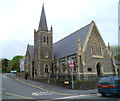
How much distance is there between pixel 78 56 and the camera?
27719 mm

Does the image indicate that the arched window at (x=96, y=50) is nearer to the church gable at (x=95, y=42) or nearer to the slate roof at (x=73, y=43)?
the church gable at (x=95, y=42)

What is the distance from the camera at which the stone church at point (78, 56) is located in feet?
93.4

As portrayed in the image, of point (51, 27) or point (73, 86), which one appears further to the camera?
point (51, 27)

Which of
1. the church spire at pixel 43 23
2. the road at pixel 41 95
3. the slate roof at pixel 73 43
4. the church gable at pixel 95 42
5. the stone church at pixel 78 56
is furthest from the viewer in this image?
the church spire at pixel 43 23

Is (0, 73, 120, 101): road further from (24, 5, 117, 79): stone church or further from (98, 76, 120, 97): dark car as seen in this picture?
(24, 5, 117, 79): stone church

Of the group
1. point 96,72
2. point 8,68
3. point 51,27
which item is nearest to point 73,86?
point 96,72

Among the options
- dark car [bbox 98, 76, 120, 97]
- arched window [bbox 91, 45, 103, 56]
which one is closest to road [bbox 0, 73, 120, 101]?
dark car [bbox 98, 76, 120, 97]

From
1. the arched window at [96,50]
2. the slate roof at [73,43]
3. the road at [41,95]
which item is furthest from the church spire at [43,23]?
the road at [41,95]

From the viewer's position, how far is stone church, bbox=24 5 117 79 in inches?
1120

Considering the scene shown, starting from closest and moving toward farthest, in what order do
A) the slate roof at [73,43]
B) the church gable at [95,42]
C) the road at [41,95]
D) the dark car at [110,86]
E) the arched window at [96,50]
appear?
the dark car at [110,86] < the road at [41,95] < the church gable at [95,42] < the arched window at [96,50] < the slate roof at [73,43]

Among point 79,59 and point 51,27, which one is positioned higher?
point 51,27

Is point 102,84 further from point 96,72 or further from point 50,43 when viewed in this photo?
point 50,43

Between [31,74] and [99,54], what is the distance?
19.6 m

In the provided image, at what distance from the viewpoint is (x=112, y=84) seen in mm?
11836
